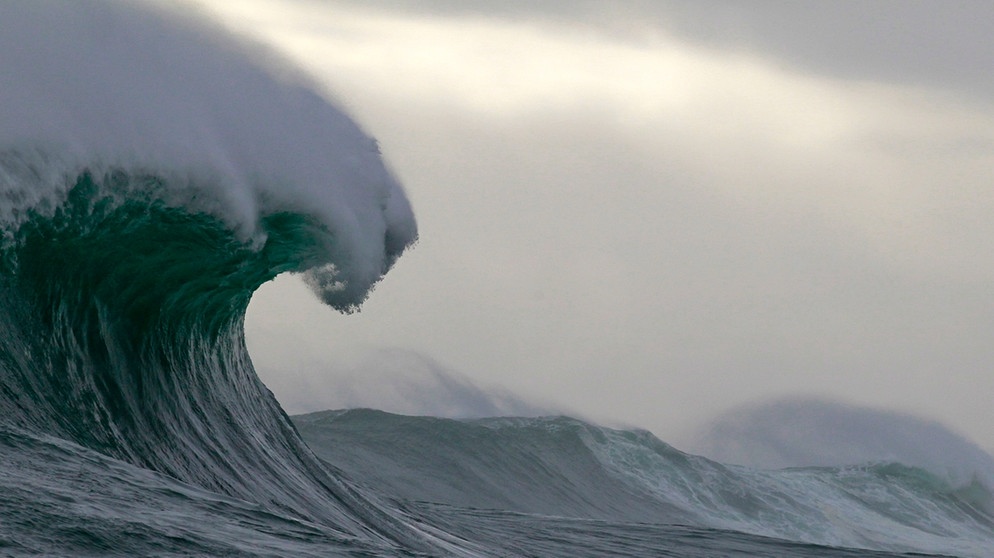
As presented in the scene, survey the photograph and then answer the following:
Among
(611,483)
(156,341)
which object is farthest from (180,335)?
(611,483)

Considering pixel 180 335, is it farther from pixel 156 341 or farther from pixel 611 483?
pixel 611 483

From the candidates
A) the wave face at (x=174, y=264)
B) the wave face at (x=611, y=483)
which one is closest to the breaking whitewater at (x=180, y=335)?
the wave face at (x=174, y=264)

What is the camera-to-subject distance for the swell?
831 centimetres

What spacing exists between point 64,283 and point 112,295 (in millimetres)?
800

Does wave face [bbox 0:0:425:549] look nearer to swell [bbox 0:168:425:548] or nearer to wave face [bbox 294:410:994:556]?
swell [bbox 0:168:425:548]

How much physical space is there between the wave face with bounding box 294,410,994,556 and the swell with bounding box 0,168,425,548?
936 cm

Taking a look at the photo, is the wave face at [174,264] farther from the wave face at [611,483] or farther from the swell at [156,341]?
the wave face at [611,483]

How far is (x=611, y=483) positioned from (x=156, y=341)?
16.9 meters

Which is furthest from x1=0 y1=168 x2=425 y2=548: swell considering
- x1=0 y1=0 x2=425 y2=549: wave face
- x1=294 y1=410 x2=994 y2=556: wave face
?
x1=294 y1=410 x2=994 y2=556: wave face

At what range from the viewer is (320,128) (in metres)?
12.2

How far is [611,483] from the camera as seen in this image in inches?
1028

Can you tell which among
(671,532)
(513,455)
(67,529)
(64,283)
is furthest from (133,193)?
(513,455)

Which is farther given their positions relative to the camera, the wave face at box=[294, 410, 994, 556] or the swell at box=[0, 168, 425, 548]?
the wave face at box=[294, 410, 994, 556]

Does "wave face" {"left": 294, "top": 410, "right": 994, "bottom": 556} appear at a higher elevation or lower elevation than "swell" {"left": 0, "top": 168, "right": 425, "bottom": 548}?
higher
